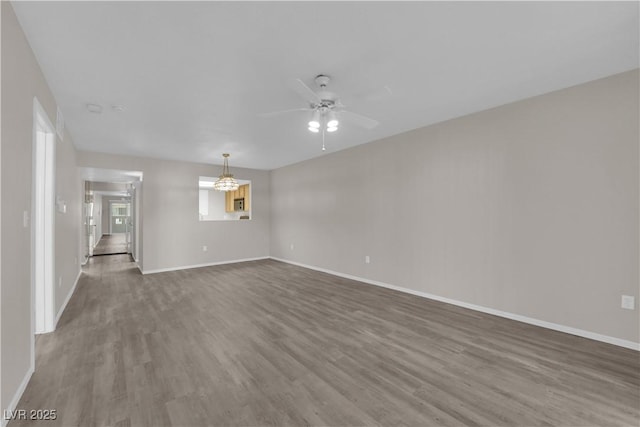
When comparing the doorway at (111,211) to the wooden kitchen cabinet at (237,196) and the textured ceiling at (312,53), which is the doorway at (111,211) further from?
the textured ceiling at (312,53)

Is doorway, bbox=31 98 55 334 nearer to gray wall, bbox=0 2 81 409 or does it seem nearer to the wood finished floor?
the wood finished floor

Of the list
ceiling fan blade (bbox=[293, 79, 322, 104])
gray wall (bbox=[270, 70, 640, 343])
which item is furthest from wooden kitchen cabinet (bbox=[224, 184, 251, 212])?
ceiling fan blade (bbox=[293, 79, 322, 104])

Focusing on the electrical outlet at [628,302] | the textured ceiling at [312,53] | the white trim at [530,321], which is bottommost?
the white trim at [530,321]

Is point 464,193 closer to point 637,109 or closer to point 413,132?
point 413,132

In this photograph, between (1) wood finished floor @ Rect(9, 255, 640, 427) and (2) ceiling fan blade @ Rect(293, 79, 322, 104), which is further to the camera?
(2) ceiling fan blade @ Rect(293, 79, 322, 104)

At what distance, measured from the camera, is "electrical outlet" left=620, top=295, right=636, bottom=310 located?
2537mm

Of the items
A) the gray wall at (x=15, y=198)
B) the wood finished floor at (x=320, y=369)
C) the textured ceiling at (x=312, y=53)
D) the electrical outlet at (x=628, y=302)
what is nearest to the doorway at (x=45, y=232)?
the wood finished floor at (x=320, y=369)

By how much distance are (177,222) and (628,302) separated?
7.24m

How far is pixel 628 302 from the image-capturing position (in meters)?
2.56

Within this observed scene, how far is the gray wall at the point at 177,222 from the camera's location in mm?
5887

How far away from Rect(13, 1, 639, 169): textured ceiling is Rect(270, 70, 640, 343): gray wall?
348mm

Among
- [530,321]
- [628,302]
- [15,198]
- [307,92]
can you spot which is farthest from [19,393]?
[628,302]

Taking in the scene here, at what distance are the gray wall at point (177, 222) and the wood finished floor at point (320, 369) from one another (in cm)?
230

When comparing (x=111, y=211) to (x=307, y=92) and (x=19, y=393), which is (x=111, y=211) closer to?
(x=19, y=393)
